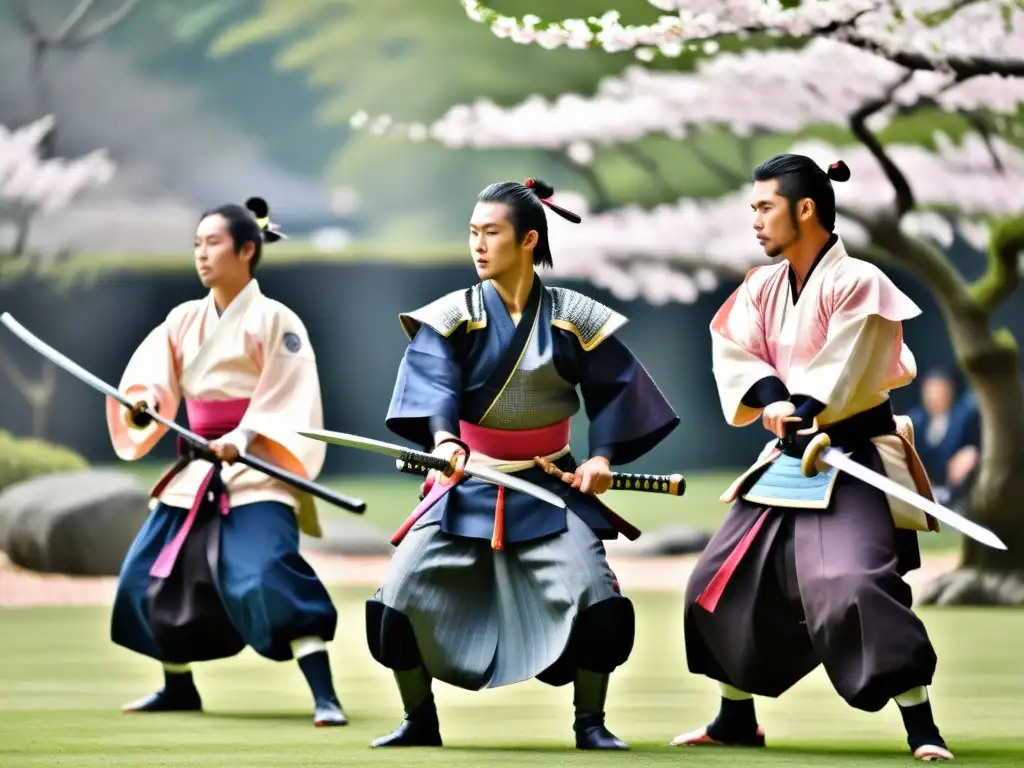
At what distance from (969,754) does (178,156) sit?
6950 mm

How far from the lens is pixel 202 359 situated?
4590 millimetres

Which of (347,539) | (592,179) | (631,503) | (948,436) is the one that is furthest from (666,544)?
(592,179)

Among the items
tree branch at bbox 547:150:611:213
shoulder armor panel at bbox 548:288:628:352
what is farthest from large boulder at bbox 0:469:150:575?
shoulder armor panel at bbox 548:288:628:352

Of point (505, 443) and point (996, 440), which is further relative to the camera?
point (996, 440)

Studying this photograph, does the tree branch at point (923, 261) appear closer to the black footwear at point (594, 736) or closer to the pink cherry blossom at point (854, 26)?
the pink cherry blossom at point (854, 26)

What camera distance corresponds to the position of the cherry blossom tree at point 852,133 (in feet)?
26.3

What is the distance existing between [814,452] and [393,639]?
1031 mm

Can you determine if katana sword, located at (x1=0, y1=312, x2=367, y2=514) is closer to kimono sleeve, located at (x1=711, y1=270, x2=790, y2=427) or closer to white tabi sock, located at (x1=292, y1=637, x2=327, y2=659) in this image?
white tabi sock, located at (x1=292, y1=637, x2=327, y2=659)

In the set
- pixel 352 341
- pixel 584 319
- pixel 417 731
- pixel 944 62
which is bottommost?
pixel 417 731

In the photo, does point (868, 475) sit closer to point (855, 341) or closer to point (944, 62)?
point (855, 341)

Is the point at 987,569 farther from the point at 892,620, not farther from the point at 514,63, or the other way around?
the point at 892,620

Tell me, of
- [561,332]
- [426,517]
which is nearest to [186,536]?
[426,517]

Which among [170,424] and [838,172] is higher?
[838,172]

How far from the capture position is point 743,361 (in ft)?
12.9
